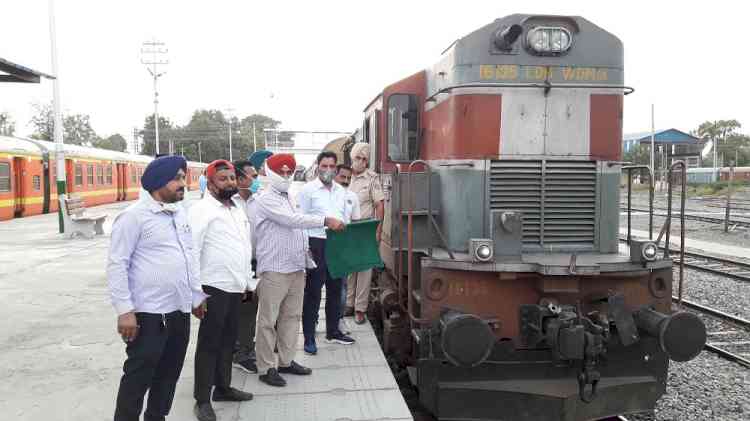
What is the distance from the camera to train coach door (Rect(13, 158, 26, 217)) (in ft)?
64.4

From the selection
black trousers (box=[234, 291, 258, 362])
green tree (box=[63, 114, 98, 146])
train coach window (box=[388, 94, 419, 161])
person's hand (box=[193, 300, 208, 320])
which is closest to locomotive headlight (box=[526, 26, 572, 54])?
train coach window (box=[388, 94, 419, 161])

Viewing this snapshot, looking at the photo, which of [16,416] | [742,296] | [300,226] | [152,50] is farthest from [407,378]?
[152,50]

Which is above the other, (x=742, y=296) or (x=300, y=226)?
(x=300, y=226)

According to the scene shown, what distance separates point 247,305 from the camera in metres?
5.21

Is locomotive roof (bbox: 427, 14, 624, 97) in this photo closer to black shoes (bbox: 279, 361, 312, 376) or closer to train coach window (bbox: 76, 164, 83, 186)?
black shoes (bbox: 279, 361, 312, 376)

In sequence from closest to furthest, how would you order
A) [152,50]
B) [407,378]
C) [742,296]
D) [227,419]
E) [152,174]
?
[152,174]
[227,419]
[407,378]
[742,296]
[152,50]

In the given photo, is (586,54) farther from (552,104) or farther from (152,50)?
(152,50)

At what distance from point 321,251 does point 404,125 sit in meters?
1.63

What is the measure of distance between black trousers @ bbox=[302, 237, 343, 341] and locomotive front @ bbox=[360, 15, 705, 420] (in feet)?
1.69

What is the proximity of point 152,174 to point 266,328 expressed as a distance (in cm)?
172

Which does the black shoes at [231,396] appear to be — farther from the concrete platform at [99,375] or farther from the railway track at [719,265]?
the railway track at [719,265]

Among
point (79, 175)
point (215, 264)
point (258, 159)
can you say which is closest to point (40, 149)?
point (79, 175)

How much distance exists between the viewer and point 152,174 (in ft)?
11.2

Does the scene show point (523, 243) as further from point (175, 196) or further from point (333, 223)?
point (175, 196)
